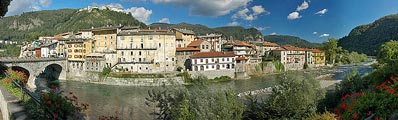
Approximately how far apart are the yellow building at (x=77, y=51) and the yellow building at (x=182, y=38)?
1711cm

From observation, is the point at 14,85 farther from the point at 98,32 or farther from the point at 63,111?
the point at 98,32

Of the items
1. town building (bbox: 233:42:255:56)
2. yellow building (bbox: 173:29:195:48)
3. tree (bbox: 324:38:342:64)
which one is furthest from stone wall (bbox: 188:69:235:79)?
tree (bbox: 324:38:342:64)

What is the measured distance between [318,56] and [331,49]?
6.94 metres

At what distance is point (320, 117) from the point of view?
8523 mm

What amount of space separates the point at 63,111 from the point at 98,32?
2189 inches

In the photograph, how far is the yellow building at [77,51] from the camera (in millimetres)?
53438

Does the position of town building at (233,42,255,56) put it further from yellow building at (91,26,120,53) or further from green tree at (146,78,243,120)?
green tree at (146,78,243,120)

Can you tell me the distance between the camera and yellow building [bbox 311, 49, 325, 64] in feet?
249

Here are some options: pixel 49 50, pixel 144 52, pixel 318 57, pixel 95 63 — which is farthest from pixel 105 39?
pixel 318 57

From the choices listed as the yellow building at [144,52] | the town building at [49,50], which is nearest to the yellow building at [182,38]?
the yellow building at [144,52]

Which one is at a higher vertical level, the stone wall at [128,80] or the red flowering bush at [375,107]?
the red flowering bush at [375,107]

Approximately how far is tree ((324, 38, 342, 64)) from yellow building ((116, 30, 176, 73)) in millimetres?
50902

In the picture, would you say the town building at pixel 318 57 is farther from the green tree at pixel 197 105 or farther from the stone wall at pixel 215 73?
the green tree at pixel 197 105

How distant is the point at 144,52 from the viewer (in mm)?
52219
